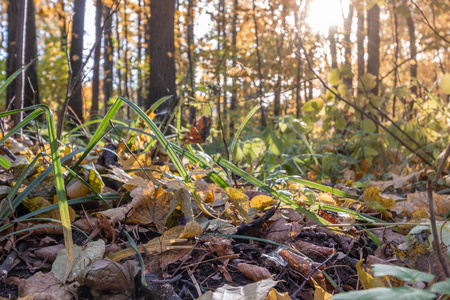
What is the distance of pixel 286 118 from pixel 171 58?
2730 mm

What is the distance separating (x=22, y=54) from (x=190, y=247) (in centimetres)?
170

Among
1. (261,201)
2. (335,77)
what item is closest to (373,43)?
(335,77)

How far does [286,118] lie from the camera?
8.12 feet

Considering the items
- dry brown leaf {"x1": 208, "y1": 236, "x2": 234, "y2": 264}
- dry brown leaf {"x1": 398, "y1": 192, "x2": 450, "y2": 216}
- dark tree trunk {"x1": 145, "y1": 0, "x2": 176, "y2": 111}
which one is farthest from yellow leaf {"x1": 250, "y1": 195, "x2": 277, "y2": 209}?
dark tree trunk {"x1": 145, "y1": 0, "x2": 176, "y2": 111}

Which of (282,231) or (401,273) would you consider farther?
(282,231)

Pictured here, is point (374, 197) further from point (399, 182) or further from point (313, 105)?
point (313, 105)

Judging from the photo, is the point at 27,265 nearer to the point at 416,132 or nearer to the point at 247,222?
the point at 247,222

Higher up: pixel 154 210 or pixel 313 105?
pixel 313 105

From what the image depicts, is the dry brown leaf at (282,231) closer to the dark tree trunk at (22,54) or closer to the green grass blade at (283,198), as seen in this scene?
the green grass blade at (283,198)

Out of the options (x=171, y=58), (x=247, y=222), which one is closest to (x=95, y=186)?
(x=247, y=222)

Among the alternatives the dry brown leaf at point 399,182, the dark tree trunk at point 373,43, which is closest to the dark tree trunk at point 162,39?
the dark tree trunk at point 373,43

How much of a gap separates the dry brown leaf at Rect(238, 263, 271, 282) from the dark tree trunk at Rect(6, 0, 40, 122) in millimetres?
1633

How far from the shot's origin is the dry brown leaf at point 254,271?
911mm

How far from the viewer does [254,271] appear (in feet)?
3.02
